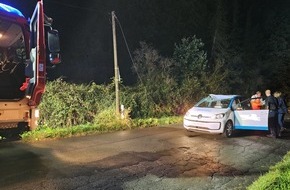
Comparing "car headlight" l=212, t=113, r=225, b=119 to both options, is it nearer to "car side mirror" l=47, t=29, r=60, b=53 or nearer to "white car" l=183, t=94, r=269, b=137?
"white car" l=183, t=94, r=269, b=137

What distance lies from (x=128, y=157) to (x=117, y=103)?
6454mm

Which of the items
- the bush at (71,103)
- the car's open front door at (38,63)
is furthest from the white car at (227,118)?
the car's open front door at (38,63)

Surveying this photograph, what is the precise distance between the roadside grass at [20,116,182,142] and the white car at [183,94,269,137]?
3.03m

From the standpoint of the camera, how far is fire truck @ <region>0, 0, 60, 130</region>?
233 inches

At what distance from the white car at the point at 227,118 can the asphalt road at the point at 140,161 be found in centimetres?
32

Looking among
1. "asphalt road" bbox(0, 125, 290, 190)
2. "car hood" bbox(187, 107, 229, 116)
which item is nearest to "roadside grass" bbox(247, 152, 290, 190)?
"asphalt road" bbox(0, 125, 290, 190)

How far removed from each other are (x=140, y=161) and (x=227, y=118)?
15.4 feet

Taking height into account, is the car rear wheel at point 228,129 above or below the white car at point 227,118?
below

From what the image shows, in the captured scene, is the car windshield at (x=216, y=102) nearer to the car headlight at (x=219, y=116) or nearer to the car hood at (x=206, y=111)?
the car hood at (x=206, y=111)

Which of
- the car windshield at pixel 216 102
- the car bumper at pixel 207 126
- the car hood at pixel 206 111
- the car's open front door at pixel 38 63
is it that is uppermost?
the car's open front door at pixel 38 63

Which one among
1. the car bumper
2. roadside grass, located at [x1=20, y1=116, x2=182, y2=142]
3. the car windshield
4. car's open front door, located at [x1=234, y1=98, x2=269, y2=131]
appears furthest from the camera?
the car windshield

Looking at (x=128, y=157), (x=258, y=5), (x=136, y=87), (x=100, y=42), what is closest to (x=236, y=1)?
(x=258, y=5)

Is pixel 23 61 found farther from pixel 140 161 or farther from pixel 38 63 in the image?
pixel 140 161

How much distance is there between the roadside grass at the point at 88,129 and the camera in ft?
38.7
